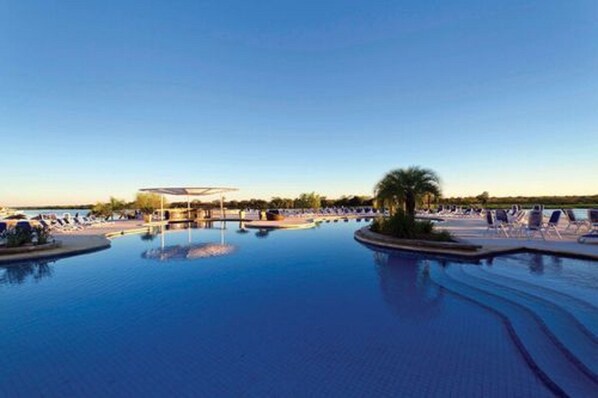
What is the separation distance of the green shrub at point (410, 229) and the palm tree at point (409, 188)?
99 cm

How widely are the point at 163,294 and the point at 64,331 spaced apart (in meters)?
1.57

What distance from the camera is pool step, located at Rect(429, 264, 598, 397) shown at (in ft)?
7.54

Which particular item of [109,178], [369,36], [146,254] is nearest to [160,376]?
[146,254]

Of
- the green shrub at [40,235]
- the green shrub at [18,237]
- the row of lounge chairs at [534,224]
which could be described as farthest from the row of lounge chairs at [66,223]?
the row of lounge chairs at [534,224]

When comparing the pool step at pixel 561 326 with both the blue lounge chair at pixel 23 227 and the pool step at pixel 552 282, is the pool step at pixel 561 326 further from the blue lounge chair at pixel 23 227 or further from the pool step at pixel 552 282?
the blue lounge chair at pixel 23 227

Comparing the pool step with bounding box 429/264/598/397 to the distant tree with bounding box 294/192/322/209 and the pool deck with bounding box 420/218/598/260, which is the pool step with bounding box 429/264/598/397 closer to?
the pool deck with bounding box 420/218/598/260

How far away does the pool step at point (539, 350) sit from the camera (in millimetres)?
2299

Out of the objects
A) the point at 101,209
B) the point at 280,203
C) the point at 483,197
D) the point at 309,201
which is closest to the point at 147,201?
the point at 101,209

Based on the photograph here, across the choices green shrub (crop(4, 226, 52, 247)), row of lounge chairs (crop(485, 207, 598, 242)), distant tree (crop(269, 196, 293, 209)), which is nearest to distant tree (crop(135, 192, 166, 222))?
distant tree (crop(269, 196, 293, 209))

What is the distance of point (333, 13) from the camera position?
11203mm

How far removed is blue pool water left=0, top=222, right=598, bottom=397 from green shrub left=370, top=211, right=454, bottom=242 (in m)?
1.81

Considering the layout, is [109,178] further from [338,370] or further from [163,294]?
[338,370]

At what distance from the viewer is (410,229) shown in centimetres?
923

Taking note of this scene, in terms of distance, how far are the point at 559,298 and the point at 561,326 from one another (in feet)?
4.00
